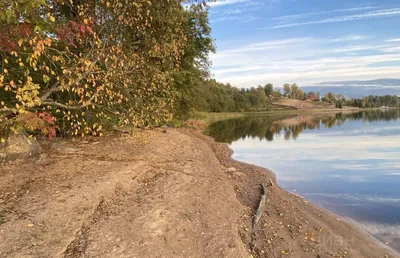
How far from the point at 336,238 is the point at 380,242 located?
1.33 m

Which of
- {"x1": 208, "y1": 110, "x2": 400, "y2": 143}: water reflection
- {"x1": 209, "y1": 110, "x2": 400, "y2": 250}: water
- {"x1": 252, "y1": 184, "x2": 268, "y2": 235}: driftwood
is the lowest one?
{"x1": 208, "y1": 110, "x2": 400, "y2": 143}: water reflection

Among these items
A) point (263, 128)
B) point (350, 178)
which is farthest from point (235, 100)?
point (350, 178)

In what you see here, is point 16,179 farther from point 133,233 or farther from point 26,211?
point 133,233

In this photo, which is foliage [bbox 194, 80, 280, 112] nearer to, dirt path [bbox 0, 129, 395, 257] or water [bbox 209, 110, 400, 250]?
water [bbox 209, 110, 400, 250]

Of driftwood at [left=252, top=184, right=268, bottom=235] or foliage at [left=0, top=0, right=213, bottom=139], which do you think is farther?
driftwood at [left=252, top=184, right=268, bottom=235]

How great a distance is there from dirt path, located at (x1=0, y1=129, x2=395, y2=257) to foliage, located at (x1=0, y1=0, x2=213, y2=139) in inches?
50.6

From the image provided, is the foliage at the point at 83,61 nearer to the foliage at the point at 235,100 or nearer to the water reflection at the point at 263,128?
the water reflection at the point at 263,128

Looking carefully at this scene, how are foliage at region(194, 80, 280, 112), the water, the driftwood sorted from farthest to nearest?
foliage at region(194, 80, 280, 112)
the water
the driftwood

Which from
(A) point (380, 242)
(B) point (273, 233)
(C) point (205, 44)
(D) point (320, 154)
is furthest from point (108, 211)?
(C) point (205, 44)

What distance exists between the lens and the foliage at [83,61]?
20.6 ft

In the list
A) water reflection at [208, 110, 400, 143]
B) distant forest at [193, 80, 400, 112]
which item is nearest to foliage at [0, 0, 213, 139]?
water reflection at [208, 110, 400, 143]

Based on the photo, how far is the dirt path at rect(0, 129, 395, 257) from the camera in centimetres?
629

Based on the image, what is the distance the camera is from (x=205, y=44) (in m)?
30.8

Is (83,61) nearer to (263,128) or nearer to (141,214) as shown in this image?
(141,214)
